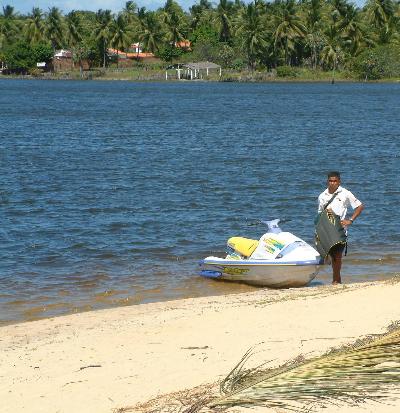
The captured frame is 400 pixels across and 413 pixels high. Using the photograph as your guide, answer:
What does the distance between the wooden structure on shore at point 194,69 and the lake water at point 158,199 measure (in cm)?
9283

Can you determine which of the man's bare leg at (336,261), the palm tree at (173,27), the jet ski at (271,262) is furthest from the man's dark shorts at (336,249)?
the palm tree at (173,27)

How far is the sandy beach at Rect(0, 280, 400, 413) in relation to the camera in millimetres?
7789

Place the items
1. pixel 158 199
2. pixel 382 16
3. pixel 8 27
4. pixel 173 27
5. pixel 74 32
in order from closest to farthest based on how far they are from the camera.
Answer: pixel 158 199, pixel 382 16, pixel 173 27, pixel 74 32, pixel 8 27

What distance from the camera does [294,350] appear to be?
8.52m

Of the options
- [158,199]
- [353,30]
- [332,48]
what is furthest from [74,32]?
[158,199]

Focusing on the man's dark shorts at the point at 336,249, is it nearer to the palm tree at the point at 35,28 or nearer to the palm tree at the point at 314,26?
the palm tree at the point at 314,26

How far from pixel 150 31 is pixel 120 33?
215 inches

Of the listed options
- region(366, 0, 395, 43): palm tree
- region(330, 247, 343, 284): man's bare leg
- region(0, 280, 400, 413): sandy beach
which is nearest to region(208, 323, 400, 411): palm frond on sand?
region(0, 280, 400, 413): sandy beach

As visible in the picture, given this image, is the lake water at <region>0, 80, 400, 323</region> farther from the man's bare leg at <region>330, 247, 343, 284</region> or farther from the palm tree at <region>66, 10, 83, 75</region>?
the palm tree at <region>66, 10, 83, 75</region>

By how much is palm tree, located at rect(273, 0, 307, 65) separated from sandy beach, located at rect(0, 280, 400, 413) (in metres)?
126

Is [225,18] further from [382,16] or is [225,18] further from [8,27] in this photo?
[8,27]

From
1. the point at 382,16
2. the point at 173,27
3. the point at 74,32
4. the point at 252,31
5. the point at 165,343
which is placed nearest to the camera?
the point at 165,343

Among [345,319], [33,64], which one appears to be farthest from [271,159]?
[33,64]

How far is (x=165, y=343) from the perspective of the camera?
9.49m
